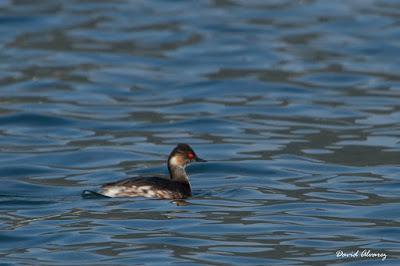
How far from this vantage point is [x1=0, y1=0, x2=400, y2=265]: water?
1314 centimetres

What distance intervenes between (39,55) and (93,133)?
6117 millimetres

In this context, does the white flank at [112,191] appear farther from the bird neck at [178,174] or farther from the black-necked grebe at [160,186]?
the bird neck at [178,174]

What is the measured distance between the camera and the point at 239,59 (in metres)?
25.5

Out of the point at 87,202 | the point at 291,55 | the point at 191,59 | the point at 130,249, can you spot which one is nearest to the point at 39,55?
the point at 191,59

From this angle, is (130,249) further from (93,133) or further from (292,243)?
(93,133)

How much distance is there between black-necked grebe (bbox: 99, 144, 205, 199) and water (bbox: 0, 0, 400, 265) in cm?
10

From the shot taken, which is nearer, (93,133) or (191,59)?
(93,133)
